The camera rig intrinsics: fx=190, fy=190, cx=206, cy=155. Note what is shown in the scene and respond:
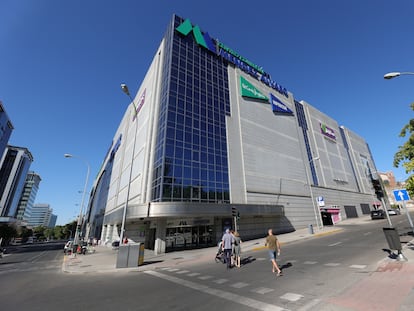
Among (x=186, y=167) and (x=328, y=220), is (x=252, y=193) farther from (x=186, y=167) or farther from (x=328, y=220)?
(x=328, y=220)

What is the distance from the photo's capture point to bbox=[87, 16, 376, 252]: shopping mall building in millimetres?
21547

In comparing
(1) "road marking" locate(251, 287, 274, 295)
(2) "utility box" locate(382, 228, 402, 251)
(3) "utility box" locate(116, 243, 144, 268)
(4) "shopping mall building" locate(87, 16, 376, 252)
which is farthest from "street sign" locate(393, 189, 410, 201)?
(3) "utility box" locate(116, 243, 144, 268)

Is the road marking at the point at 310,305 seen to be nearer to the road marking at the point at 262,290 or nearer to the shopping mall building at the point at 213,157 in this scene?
the road marking at the point at 262,290

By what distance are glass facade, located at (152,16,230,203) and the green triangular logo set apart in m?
3.71

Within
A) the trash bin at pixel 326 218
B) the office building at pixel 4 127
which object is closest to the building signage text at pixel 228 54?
the trash bin at pixel 326 218

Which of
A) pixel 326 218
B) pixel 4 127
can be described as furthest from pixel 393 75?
pixel 4 127

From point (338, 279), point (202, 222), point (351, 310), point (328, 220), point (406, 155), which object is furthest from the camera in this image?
point (328, 220)

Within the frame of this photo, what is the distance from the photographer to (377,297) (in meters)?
4.61

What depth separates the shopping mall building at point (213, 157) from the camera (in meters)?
21.5

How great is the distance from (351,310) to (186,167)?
19793 mm

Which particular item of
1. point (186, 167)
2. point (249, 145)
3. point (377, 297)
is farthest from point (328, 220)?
point (377, 297)

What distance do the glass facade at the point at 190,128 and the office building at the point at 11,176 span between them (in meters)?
105

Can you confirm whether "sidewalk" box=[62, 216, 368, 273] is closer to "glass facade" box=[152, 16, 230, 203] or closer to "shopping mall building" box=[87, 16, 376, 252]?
"shopping mall building" box=[87, 16, 376, 252]

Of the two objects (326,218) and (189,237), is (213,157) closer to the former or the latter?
(189,237)
